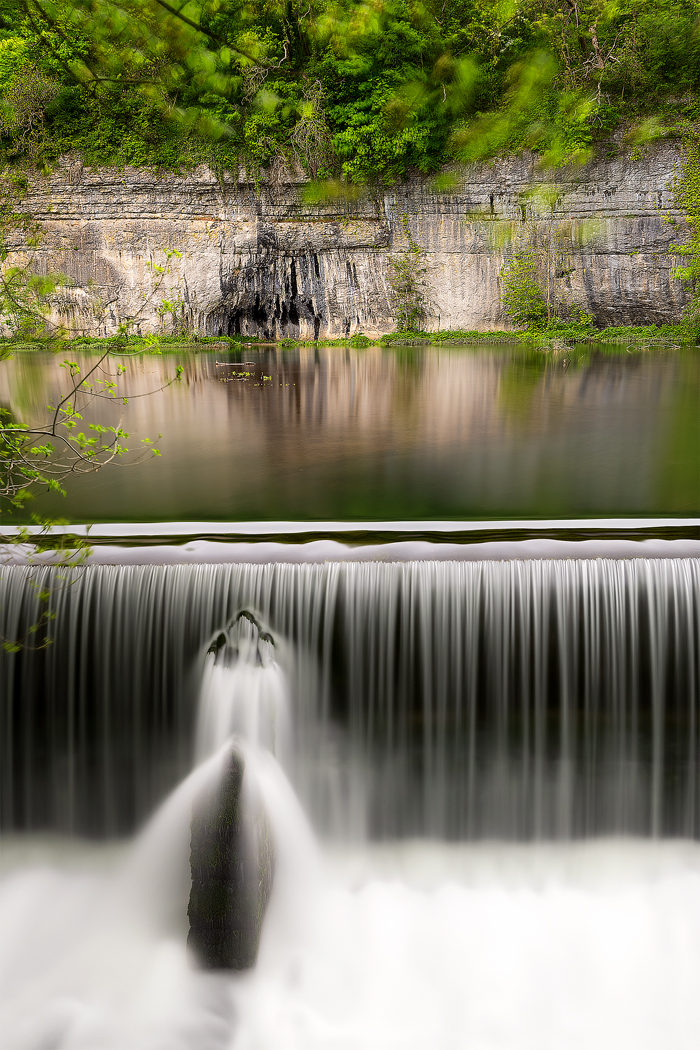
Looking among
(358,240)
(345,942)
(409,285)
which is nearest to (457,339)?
(409,285)

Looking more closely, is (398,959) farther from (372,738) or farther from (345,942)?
(372,738)

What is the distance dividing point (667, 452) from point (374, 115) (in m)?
15.8

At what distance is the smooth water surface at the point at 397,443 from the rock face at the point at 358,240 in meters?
7.15

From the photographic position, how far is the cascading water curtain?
3.21m

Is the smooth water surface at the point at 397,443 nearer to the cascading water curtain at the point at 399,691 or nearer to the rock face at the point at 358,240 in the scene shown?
the cascading water curtain at the point at 399,691

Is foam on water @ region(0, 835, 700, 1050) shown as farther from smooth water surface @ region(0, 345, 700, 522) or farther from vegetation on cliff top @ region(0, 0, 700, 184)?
vegetation on cliff top @ region(0, 0, 700, 184)

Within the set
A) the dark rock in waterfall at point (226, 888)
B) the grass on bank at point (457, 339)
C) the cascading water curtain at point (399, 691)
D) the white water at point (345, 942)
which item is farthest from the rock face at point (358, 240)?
the dark rock in waterfall at point (226, 888)

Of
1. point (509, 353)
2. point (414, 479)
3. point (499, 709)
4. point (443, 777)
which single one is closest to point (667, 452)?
point (414, 479)

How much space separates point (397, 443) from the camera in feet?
21.4

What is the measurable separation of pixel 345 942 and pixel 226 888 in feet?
1.97

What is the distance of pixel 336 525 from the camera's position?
12.2 feet

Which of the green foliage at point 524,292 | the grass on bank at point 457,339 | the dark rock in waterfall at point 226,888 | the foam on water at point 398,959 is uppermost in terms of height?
the green foliage at point 524,292

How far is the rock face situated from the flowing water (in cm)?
1627

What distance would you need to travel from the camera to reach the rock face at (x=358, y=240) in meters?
17.5
